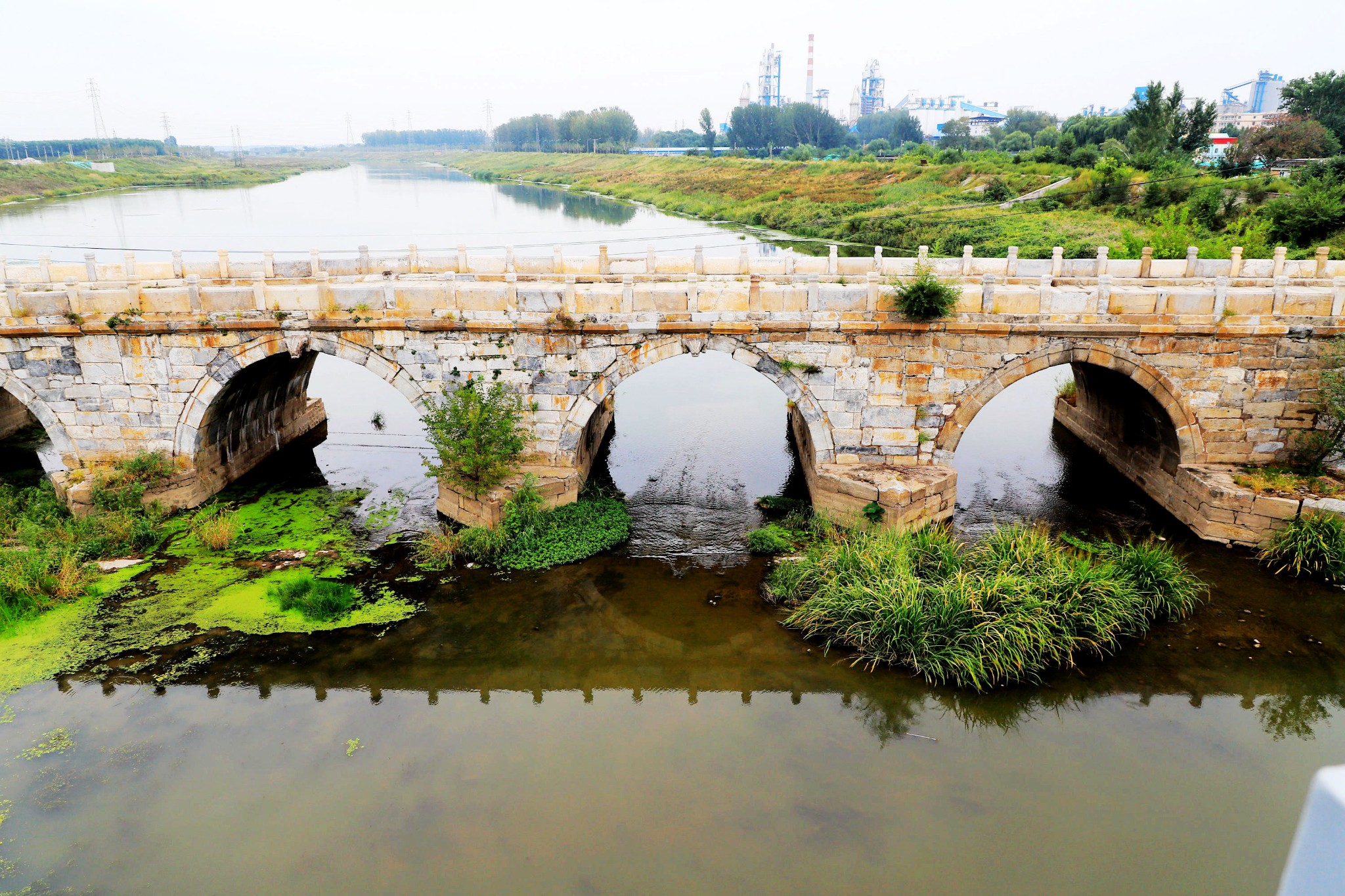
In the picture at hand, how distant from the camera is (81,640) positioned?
12.5 m

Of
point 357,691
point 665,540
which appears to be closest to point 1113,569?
point 665,540

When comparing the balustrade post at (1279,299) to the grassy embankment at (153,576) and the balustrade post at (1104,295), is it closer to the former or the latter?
the balustrade post at (1104,295)

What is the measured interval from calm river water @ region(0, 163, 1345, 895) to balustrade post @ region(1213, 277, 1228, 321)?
414 centimetres

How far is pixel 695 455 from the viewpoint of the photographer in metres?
20.8

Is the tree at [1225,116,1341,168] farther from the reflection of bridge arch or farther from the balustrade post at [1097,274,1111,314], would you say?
the reflection of bridge arch

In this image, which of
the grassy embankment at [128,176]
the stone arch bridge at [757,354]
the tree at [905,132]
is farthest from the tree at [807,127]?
the stone arch bridge at [757,354]

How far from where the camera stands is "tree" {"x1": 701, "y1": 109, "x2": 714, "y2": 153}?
108 meters

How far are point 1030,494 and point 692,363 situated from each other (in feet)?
49.1

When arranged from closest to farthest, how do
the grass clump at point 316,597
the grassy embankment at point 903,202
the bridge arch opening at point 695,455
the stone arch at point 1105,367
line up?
the grass clump at point 316,597
the stone arch at point 1105,367
the bridge arch opening at point 695,455
the grassy embankment at point 903,202

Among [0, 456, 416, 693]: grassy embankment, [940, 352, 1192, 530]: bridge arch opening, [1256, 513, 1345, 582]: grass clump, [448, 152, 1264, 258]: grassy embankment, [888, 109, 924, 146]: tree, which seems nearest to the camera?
[0, 456, 416, 693]: grassy embankment

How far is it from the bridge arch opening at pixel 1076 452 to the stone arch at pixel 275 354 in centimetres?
1031

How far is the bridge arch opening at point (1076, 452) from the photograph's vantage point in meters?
15.8

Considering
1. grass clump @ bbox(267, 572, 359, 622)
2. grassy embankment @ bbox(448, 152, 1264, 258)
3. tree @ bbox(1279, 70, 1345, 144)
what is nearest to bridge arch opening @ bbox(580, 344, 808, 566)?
grass clump @ bbox(267, 572, 359, 622)

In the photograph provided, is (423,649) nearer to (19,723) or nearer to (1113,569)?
(19,723)
